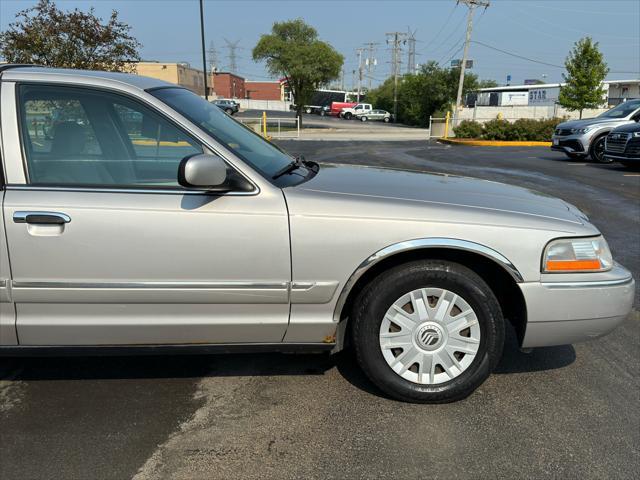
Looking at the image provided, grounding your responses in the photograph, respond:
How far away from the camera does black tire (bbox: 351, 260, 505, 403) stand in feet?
9.41

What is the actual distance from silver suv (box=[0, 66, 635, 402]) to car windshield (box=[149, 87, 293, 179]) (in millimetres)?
32

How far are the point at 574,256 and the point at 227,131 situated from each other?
2.09 m

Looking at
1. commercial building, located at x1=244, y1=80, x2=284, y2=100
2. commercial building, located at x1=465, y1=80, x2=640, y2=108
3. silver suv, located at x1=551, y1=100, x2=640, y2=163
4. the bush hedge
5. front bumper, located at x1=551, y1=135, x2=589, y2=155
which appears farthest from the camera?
commercial building, located at x1=244, y1=80, x2=284, y2=100

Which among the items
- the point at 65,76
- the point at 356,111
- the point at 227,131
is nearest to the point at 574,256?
the point at 227,131

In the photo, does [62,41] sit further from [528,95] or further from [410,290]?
[528,95]

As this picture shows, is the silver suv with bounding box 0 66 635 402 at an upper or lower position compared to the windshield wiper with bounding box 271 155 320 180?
lower

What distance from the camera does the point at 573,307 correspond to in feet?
9.56

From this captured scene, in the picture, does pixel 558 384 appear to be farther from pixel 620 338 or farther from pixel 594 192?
pixel 594 192

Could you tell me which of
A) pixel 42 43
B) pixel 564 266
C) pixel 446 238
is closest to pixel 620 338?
pixel 564 266

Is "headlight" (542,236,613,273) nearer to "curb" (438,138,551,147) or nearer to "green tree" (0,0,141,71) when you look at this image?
"green tree" (0,0,141,71)

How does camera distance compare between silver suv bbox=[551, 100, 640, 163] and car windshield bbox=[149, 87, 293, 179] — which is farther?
silver suv bbox=[551, 100, 640, 163]

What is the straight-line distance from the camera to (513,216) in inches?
115

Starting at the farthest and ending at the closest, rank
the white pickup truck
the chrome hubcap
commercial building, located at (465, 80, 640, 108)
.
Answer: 1. the white pickup truck
2. commercial building, located at (465, 80, 640, 108)
3. the chrome hubcap

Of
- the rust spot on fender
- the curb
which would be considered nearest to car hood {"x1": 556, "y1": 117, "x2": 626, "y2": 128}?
the curb
